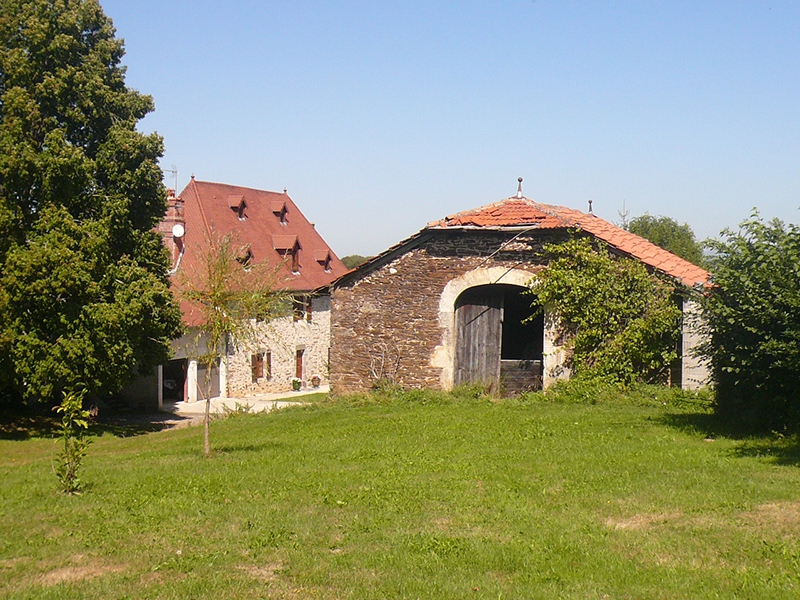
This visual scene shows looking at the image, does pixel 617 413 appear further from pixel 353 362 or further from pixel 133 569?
pixel 133 569

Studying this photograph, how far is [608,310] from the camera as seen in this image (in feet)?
58.9

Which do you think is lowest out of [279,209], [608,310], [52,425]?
[52,425]

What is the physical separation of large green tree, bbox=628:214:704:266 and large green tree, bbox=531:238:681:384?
30296 mm

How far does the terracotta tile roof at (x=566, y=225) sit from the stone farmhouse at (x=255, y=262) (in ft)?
40.9

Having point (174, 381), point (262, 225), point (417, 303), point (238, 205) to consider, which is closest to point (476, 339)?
point (417, 303)

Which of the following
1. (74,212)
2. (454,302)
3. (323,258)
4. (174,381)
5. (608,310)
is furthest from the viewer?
(323,258)

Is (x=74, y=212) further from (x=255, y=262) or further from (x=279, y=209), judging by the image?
(x=279, y=209)

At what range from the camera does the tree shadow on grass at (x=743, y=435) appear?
34.6 ft

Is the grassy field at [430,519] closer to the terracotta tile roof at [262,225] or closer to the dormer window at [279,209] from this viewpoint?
the terracotta tile roof at [262,225]

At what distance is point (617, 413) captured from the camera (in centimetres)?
1552

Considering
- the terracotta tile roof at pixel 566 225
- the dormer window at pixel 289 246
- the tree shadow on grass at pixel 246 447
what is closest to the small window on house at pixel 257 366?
the dormer window at pixel 289 246

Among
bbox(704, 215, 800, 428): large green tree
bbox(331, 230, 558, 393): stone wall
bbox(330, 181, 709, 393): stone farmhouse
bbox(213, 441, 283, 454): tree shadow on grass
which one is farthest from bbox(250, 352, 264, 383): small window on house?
bbox(704, 215, 800, 428): large green tree

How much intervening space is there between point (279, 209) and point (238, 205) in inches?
136

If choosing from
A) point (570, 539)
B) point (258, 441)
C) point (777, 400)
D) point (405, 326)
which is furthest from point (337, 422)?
point (570, 539)
